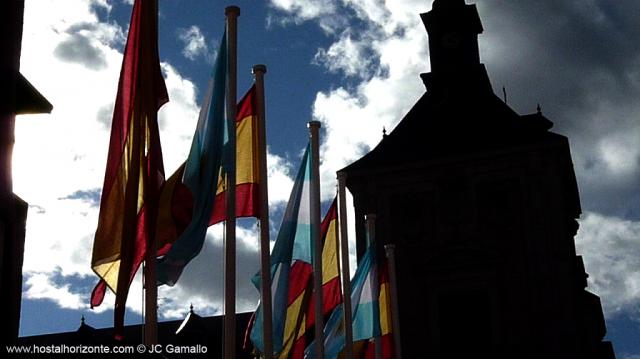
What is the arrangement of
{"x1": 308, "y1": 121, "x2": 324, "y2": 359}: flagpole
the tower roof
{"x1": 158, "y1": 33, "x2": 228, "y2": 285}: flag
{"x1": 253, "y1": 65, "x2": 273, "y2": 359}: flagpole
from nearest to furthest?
{"x1": 158, "y1": 33, "x2": 228, "y2": 285}: flag, {"x1": 253, "y1": 65, "x2": 273, "y2": 359}: flagpole, {"x1": 308, "y1": 121, "x2": 324, "y2": 359}: flagpole, the tower roof

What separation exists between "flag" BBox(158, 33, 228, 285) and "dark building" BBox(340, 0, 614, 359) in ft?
69.2

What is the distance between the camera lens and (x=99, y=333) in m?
49.1

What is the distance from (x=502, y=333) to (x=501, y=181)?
571cm

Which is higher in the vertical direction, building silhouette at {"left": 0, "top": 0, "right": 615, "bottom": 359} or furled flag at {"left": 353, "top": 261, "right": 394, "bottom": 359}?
building silhouette at {"left": 0, "top": 0, "right": 615, "bottom": 359}

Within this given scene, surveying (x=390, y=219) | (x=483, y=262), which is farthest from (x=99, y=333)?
(x=483, y=262)

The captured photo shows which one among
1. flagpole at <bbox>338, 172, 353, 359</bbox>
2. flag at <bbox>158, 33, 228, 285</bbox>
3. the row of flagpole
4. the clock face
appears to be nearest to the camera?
the row of flagpole

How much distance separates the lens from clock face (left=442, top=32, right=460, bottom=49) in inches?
1761

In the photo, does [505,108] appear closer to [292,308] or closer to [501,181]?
[501,181]

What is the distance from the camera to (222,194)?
17.6 meters

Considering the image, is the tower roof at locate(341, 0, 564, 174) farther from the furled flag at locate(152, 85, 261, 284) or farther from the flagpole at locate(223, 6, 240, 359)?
the flagpole at locate(223, 6, 240, 359)

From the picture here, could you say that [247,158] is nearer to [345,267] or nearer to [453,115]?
[345,267]

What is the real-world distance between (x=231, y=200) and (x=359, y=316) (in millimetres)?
7897

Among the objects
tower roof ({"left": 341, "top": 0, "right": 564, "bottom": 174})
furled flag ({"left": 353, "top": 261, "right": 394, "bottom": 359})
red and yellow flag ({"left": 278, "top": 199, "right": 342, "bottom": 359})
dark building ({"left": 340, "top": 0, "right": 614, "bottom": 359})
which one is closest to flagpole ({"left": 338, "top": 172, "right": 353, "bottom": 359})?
red and yellow flag ({"left": 278, "top": 199, "right": 342, "bottom": 359})

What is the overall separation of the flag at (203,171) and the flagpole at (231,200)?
11 cm
